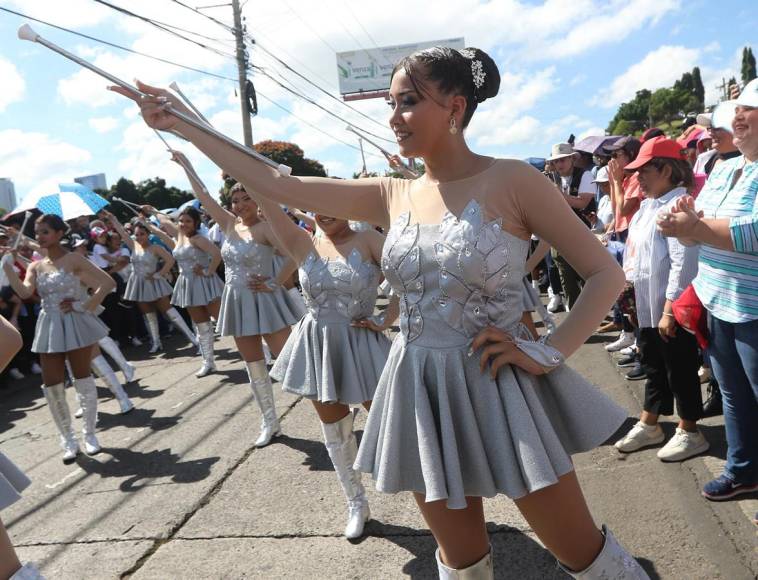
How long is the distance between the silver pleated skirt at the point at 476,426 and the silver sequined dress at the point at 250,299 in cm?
365

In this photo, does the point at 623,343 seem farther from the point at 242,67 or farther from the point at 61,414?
the point at 242,67

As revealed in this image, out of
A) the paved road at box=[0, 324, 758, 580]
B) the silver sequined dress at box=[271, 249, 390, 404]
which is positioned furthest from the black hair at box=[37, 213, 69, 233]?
the silver sequined dress at box=[271, 249, 390, 404]

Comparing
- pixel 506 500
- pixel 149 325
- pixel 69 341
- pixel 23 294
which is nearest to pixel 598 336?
pixel 506 500

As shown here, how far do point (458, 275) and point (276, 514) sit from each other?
9.09 ft

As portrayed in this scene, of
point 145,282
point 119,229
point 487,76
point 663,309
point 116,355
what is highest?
point 119,229

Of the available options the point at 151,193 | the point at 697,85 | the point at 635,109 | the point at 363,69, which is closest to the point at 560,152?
the point at 151,193

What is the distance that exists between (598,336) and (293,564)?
547 centimetres

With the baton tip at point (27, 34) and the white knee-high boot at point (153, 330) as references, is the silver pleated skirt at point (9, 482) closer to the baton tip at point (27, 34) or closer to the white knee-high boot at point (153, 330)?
the baton tip at point (27, 34)

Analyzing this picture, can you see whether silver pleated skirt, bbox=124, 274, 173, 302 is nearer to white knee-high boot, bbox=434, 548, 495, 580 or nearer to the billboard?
white knee-high boot, bbox=434, 548, 495, 580

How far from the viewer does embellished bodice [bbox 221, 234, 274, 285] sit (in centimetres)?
570

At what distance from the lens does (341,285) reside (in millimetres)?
3680

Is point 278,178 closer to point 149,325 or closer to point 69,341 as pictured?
point 69,341

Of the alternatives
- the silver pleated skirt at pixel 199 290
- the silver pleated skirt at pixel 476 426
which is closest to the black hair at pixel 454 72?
the silver pleated skirt at pixel 476 426

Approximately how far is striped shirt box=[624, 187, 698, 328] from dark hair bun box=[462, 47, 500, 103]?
232cm
